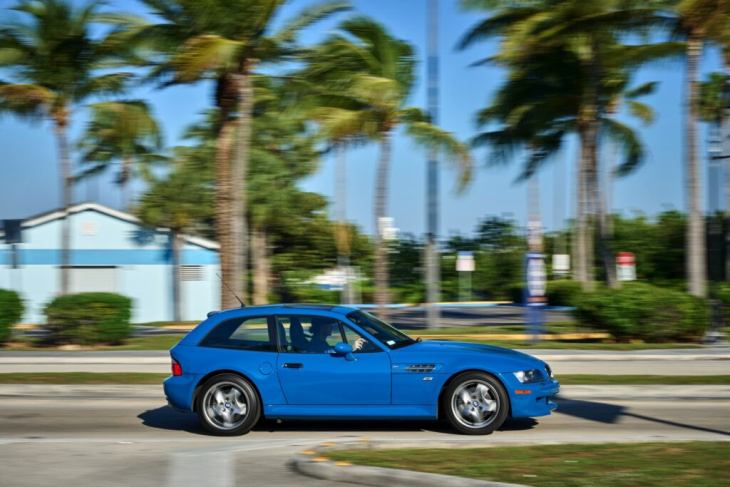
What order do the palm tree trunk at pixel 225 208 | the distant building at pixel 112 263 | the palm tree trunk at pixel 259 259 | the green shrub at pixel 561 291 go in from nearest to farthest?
the palm tree trunk at pixel 225 208 → the distant building at pixel 112 263 → the green shrub at pixel 561 291 → the palm tree trunk at pixel 259 259

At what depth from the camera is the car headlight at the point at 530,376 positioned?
9172 mm

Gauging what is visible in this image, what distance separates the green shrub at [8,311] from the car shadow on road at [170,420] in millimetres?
11407

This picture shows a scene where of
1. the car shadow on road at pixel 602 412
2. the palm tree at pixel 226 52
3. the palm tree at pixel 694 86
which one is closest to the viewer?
the car shadow on road at pixel 602 412

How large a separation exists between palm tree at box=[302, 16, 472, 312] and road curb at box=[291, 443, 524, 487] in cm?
1761

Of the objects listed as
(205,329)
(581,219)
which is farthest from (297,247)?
(205,329)

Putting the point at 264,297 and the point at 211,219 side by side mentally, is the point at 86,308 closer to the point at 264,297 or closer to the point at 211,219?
the point at 264,297

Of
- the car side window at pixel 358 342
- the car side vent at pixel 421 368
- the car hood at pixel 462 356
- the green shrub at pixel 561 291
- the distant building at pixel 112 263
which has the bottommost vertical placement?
the car side vent at pixel 421 368

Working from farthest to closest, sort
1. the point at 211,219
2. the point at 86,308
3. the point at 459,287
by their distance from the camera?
the point at 459,287, the point at 211,219, the point at 86,308

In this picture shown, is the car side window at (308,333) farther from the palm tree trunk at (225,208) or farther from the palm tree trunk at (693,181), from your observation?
the palm tree trunk at (693,181)

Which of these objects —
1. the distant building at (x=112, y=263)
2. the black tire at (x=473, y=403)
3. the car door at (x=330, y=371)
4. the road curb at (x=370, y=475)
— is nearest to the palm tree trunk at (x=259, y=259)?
the distant building at (x=112, y=263)

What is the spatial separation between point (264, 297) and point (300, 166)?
20.9ft

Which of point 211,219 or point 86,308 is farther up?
point 211,219

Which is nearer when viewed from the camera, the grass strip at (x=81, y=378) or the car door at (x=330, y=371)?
the car door at (x=330, y=371)

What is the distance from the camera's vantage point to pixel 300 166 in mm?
41344
